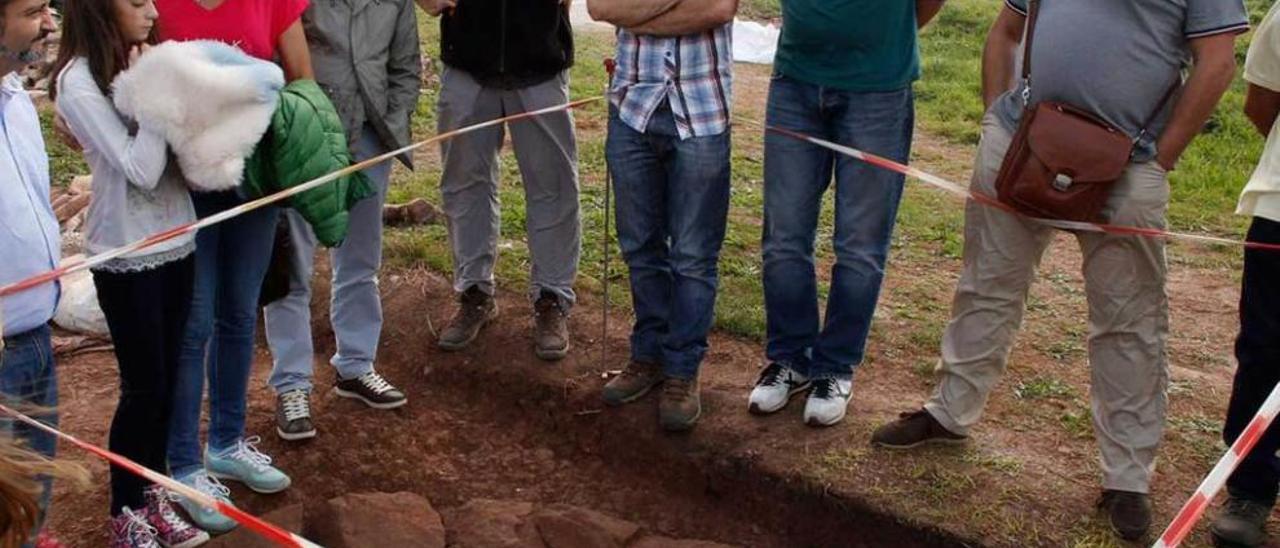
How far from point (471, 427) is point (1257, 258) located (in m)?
2.84

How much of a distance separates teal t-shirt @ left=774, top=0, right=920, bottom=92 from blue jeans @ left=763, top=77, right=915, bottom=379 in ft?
0.16

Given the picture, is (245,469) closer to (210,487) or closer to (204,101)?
(210,487)

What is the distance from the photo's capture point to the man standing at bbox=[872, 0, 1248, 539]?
390 cm

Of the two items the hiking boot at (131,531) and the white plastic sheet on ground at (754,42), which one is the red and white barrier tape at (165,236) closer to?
the hiking boot at (131,531)

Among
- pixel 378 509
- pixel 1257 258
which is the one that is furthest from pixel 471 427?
pixel 1257 258

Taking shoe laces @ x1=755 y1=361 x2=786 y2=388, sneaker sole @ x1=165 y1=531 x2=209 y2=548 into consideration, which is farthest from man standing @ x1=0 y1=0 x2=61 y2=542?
shoe laces @ x1=755 y1=361 x2=786 y2=388

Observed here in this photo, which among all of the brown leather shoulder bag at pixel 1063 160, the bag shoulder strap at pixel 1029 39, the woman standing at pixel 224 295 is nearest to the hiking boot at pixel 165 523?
the woman standing at pixel 224 295

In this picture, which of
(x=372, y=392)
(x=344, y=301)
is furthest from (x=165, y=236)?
(x=372, y=392)

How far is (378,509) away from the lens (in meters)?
4.19

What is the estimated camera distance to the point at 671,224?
4.74m

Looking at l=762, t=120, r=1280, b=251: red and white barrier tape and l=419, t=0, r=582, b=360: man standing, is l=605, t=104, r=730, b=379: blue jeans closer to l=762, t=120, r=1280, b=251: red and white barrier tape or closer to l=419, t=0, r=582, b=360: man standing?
l=762, t=120, r=1280, b=251: red and white barrier tape

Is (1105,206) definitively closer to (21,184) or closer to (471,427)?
(471,427)

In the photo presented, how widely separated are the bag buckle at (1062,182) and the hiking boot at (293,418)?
2.70 meters

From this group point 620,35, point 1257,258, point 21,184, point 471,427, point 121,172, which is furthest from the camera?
point 471,427
